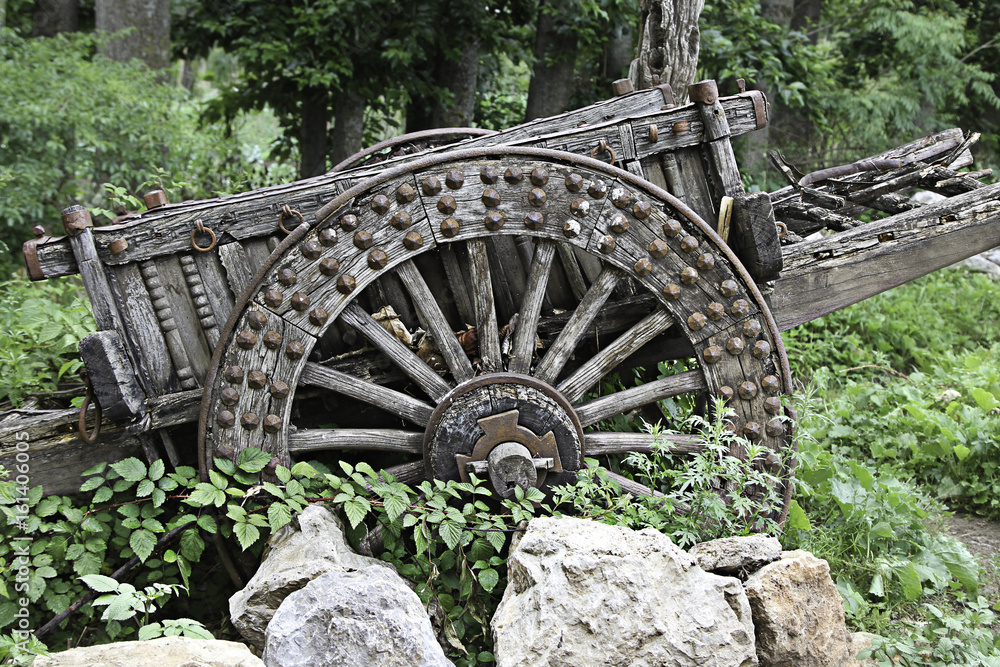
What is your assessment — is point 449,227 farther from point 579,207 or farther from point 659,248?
point 659,248

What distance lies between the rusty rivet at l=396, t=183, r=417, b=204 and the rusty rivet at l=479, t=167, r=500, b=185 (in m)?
0.24

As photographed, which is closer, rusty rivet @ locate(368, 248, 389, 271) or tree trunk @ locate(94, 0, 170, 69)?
rusty rivet @ locate(368, 248, 389, 271)

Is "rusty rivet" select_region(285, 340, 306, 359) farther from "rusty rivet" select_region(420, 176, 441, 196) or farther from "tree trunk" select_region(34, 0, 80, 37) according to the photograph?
"tree trunk" select_region(34, 0, 80, 37)

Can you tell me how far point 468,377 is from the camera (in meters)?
2.79

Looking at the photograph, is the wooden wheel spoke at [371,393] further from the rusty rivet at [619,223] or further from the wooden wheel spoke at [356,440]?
the rusty rivet at [619,223]

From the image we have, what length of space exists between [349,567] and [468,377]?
0.77m

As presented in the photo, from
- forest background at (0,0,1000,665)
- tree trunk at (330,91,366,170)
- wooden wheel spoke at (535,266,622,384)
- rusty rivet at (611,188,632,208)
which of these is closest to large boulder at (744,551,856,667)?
forest background at (0,0,1000,665)

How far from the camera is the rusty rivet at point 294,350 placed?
2.62 metres

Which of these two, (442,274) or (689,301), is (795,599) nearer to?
(689,301)

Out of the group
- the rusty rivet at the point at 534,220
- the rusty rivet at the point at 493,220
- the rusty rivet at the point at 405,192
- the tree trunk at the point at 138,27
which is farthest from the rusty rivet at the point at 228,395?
the tree trunk at the point at 138,27

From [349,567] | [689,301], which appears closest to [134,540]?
[349,567]

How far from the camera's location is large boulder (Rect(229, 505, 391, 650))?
238cm

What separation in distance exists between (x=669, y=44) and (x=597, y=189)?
1825 millimetres

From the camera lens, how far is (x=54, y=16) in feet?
34.2
